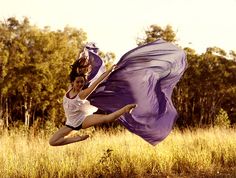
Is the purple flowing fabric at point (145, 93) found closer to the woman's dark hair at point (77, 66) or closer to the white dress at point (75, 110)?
the woman's dark hair at point (77, 66)

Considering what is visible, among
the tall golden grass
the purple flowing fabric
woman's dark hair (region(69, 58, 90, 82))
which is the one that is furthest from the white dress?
the tall golden grass

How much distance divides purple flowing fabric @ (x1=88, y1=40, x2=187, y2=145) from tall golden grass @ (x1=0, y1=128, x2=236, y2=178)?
6.65ft

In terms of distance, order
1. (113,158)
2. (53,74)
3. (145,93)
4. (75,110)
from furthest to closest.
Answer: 1. (53,74)
2. (113,158)
3. (145,93)
4. (75,110)

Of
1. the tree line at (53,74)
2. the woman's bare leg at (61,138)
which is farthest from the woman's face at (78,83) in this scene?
the tree line at (53,74)

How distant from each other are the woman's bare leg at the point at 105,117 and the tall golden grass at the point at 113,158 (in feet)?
9.09

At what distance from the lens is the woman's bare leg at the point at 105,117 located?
22.4ft

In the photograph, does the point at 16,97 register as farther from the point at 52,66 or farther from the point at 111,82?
the point at 111,82

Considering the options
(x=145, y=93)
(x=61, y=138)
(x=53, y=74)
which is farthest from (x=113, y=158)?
(x=53, y=74)

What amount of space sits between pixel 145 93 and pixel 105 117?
4.71 feet

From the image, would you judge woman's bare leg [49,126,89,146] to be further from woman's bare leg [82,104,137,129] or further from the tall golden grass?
the tall golden grass

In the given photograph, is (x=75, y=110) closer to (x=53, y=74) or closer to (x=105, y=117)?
(x=105, y=117)

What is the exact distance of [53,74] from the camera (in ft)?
124

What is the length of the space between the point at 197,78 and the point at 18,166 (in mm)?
31308

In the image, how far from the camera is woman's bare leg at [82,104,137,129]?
681 centimetres
